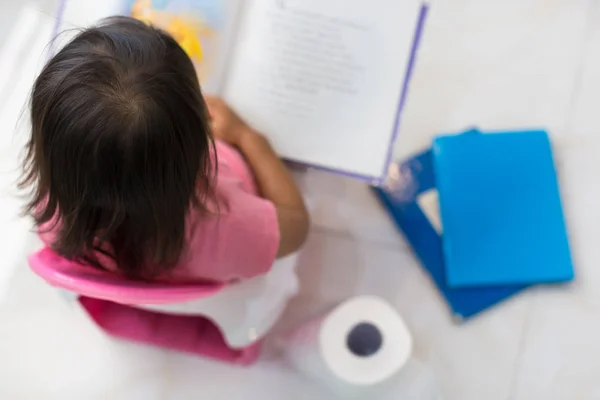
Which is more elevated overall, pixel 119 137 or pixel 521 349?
pixel 119 137

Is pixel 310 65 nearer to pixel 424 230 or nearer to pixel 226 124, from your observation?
Answer: pixel 226 124

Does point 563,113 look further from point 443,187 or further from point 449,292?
point 449,292

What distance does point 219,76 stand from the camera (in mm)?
732

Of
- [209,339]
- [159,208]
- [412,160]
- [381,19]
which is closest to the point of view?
[159,208]

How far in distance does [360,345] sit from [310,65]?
1.13 feet

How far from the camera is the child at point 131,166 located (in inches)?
15.2

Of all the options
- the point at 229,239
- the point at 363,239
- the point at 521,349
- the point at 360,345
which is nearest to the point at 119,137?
the point at 229,239

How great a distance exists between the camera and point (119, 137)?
0.38 meters

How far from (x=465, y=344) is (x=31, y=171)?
64 cm

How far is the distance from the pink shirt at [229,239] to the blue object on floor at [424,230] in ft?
1.15

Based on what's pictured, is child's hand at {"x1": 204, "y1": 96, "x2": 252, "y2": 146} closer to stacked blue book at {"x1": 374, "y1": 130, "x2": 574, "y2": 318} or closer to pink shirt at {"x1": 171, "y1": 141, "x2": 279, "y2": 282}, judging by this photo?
pink shirt at {"x1": 171, "y1": 141, "x2": 279, "y2": 282}

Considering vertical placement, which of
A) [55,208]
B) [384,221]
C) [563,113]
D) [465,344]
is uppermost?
[55,208]

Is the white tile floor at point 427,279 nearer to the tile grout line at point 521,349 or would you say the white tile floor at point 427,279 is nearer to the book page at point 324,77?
the tile grout line at point 521,349

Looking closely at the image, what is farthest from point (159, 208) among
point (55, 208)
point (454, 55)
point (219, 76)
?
point (454, 55)
